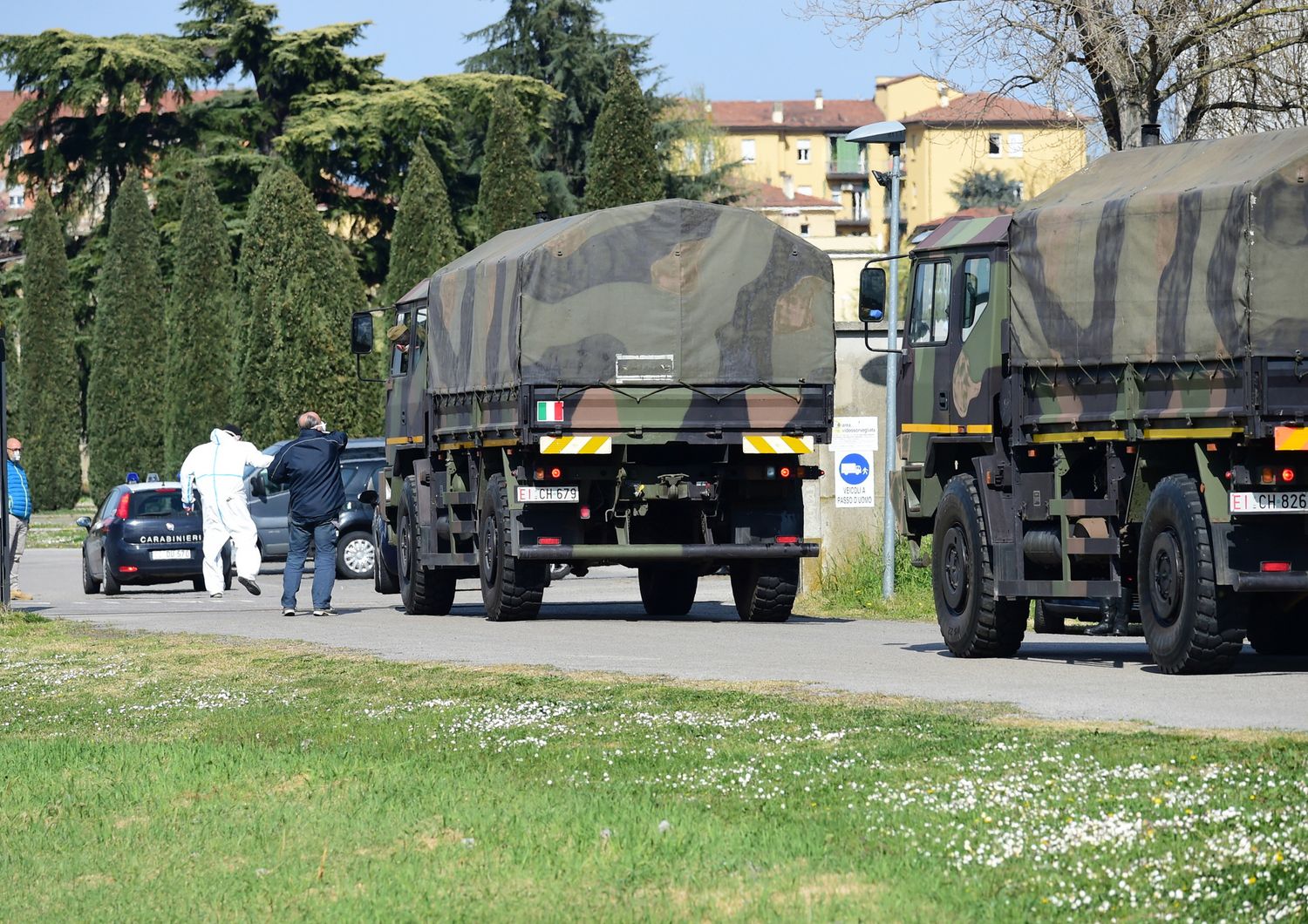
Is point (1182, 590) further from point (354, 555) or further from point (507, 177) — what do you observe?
point (507, 177)

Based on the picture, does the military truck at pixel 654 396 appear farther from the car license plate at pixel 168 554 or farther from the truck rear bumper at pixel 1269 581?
the car license plate at pixel 168 554

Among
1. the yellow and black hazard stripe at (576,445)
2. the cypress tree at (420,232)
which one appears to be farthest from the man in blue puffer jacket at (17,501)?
the cypress tree at (420,232)

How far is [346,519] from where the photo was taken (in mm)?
31812

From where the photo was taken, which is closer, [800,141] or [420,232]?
[420,232]

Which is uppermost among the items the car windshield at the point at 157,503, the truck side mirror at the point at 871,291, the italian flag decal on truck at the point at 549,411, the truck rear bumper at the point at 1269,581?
the truck side mirror at the point at 871,291

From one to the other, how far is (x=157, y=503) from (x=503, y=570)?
11.4 meters

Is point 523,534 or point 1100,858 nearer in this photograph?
point 1100,858

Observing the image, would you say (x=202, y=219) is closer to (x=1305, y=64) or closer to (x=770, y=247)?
(x=1305, y=64)

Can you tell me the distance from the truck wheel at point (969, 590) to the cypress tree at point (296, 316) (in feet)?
121

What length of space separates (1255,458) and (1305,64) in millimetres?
16405

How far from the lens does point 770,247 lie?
19203 millimetres

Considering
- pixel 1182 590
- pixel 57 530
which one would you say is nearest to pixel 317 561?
pixel 1182 590

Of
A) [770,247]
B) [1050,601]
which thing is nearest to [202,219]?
[770,247]

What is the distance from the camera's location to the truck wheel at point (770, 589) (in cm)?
1967
